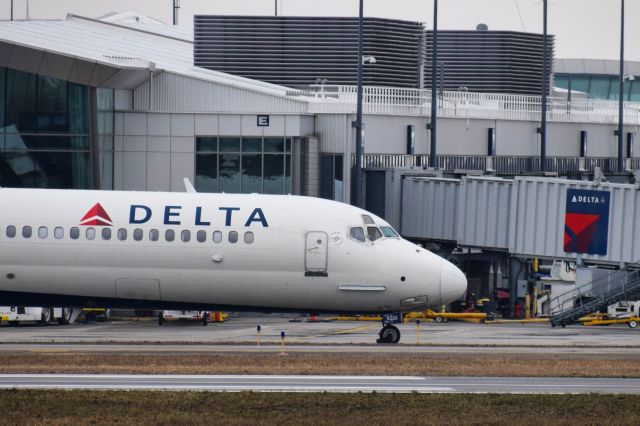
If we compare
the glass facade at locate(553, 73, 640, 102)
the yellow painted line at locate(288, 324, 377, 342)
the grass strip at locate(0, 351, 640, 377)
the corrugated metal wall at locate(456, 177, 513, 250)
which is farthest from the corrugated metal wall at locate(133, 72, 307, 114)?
the glass facade at locate(553, 73, 640, 102)

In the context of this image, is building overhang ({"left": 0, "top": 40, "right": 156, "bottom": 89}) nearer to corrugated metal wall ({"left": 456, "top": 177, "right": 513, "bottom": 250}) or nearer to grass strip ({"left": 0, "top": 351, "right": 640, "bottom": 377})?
corrugated metal wall ({"left": 456, "top": 177, "right": 513, "bottom": 250})

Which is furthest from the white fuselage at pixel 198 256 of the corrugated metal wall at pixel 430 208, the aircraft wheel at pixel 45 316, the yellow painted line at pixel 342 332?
the corrugated metal wall at pixel 430 208

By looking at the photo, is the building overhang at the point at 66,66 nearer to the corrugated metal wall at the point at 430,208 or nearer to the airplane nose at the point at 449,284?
the corrugated metal wall at the point at 430,208

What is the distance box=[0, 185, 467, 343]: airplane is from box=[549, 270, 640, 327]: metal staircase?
16864 millimetres

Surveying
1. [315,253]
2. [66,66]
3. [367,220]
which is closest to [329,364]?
[315,253]

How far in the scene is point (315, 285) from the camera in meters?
44.8

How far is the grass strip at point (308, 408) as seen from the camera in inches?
1093

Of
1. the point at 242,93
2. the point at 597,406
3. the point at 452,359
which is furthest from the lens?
the point at 242,93

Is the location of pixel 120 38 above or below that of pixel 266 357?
above

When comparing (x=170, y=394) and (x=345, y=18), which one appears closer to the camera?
(x=170, y=394)

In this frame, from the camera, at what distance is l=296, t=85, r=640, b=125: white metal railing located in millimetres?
72812

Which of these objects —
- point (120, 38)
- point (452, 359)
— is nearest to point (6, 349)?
point (452, 359)

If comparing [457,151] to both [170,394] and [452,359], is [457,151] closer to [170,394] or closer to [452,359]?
[452,359]

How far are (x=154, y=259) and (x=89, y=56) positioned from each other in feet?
76.4
